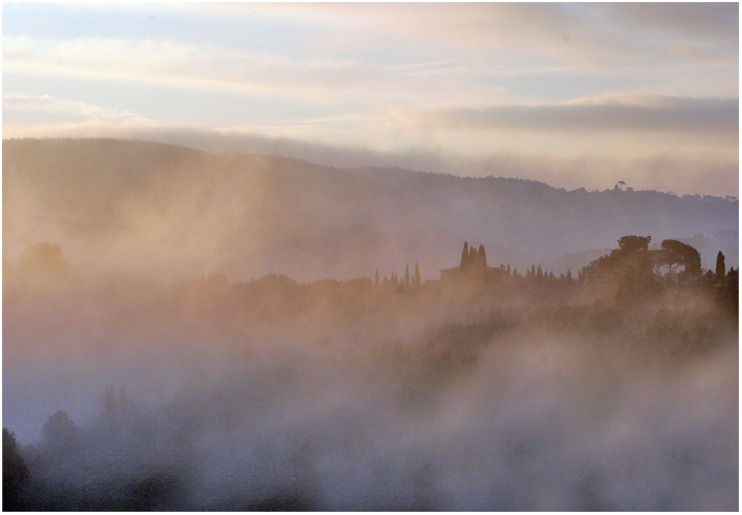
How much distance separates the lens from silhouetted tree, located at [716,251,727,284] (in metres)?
71.2

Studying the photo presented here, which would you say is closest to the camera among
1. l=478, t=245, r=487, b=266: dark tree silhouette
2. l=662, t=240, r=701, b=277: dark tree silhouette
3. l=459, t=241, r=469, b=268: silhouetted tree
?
l=662, t=240, r=701, b=277: dark tree silhouette

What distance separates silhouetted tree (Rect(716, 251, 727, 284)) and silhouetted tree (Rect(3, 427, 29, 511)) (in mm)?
74584

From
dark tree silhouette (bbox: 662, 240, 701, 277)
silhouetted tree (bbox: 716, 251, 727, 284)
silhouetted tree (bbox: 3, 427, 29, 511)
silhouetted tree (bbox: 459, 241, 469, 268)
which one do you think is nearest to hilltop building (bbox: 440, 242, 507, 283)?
silhouetted tree (bbox: 459, 241, 469, 268)

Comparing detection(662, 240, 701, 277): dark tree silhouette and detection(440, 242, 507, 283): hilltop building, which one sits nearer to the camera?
detection(662, 240, 701, 277): dark tree silhouette

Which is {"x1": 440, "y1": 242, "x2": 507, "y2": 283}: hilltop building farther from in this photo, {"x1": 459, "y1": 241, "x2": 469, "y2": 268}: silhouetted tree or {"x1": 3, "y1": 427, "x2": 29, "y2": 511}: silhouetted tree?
{"x1": 3, "y1": 427, "x2": 29, "y2": 511}: silhouetted tree

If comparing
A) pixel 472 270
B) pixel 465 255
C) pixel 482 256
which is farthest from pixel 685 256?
pixel 465 255

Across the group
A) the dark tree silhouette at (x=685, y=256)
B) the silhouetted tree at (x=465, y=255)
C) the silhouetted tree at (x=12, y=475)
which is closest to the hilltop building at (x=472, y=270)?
the silhouetted tree at (x=465, y=255)

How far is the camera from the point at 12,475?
6975cm

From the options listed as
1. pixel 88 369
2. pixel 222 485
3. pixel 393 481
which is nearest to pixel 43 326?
pixel 88 369

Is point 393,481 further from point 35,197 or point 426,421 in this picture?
point 35,197

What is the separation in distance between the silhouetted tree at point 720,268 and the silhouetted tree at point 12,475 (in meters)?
74.6

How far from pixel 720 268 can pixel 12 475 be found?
75243 mm

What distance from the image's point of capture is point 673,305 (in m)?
78.2

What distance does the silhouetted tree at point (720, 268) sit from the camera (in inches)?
2803
